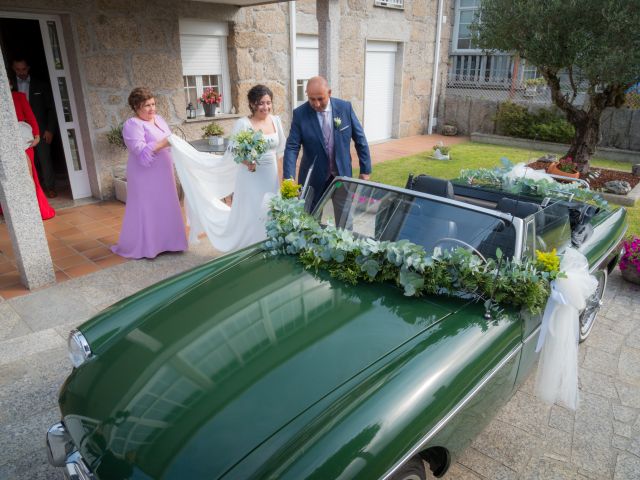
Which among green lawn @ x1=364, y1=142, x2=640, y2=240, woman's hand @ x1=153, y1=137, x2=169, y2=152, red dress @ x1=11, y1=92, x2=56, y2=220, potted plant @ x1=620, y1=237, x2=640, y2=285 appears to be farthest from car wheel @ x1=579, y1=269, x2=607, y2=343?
red dress @ x1=11, y1=92, x2=56, y2=220

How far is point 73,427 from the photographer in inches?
86.1

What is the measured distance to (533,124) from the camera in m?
12.9

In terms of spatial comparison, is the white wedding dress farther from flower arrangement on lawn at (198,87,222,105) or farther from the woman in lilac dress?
flower arrangement on lawn at (198,87,222,105)

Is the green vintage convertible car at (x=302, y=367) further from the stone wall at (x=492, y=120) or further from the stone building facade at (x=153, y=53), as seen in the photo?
the stone wall at (x=492, y=120)

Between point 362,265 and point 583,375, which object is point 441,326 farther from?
point 583,375

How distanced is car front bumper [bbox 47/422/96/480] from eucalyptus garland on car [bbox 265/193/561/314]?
159 centimetres

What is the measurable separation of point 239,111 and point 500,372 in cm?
774

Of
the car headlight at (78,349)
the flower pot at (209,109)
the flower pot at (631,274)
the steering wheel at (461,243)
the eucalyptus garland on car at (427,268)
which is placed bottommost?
the flower pot at (631,274)

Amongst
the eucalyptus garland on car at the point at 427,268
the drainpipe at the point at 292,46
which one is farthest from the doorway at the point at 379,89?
the eucalyptus garland on car at the point at 427,268

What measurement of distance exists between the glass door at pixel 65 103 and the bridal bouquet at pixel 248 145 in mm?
3822

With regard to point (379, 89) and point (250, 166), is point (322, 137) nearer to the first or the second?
point (250, 166)

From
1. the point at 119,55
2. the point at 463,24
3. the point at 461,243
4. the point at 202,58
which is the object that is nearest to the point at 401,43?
the point at 202,58

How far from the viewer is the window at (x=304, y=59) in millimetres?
10438

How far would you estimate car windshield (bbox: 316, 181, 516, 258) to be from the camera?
112 inches
